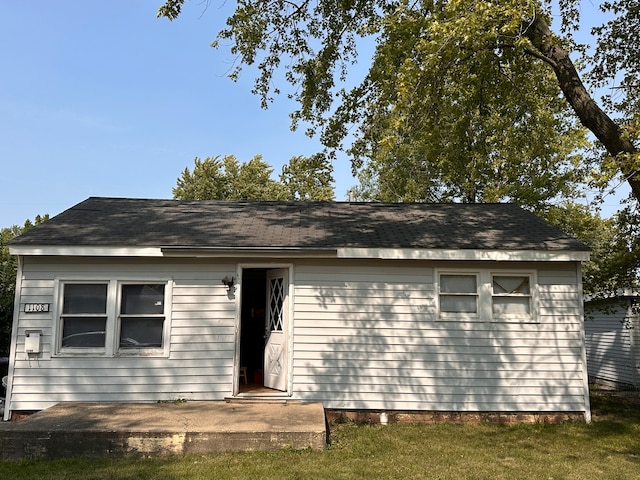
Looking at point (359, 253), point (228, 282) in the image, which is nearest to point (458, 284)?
point (359, 253)

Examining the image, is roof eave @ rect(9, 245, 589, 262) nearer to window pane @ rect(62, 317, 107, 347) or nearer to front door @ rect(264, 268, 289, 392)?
front door @ rect(264, 268, 289, 392)

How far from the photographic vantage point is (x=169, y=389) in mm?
7887

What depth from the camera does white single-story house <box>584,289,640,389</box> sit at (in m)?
14.1

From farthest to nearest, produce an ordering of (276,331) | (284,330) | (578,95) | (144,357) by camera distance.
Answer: (276,331) < (578,95) < (284,330) < (144,357)

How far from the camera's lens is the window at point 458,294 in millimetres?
8250

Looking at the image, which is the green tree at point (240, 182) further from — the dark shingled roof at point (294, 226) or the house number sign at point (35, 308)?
the house number sign at point (35, 308)

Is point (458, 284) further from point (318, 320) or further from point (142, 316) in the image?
point (142, 316)

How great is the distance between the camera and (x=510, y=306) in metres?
8.27

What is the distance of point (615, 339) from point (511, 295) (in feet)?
30.6

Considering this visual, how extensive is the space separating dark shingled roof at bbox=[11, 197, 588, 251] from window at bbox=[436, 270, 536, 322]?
543 millimetres

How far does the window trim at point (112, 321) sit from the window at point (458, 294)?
170 inches

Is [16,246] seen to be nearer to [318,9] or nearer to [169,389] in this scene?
[169,389]

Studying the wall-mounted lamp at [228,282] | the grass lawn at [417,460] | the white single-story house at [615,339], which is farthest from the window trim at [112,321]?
the white single-story house at [615,339]

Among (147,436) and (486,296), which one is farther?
(486,296)
